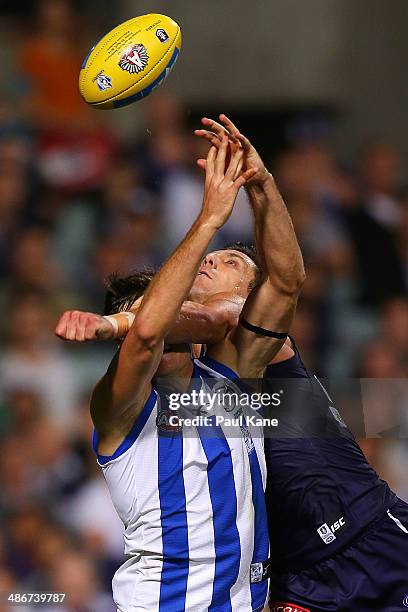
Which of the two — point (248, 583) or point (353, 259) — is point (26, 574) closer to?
point (248, 583)

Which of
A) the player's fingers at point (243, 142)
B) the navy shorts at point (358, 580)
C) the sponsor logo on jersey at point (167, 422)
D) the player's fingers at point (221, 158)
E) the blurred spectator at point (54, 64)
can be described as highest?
the blurred spectator at point (54, 64)

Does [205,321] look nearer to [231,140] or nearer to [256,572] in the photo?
[231,140]

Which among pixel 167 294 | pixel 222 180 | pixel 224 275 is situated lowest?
pixel 167 294

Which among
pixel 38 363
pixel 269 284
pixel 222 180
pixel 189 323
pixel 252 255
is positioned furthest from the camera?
pixel 38 363

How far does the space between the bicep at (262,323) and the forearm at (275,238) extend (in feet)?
0.12

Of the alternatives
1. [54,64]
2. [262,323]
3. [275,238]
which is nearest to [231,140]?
[275,238]

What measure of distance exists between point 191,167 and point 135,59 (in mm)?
2238

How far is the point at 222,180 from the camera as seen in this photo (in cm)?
296

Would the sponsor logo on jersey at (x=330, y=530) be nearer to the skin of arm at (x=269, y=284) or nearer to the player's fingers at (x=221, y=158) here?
the skin of arm at (x=269, y=284)

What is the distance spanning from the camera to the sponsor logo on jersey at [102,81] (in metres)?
3.38

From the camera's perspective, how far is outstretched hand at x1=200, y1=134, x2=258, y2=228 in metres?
2.88

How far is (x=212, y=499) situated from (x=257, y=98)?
3244mm

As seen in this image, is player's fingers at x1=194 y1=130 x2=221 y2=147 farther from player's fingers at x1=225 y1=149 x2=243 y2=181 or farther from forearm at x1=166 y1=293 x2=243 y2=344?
forearm at x1=166 y1=293 x2=243 y2=344

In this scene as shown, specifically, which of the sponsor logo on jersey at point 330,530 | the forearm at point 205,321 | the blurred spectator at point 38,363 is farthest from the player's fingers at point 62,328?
the blurred spectator at point 38,363
